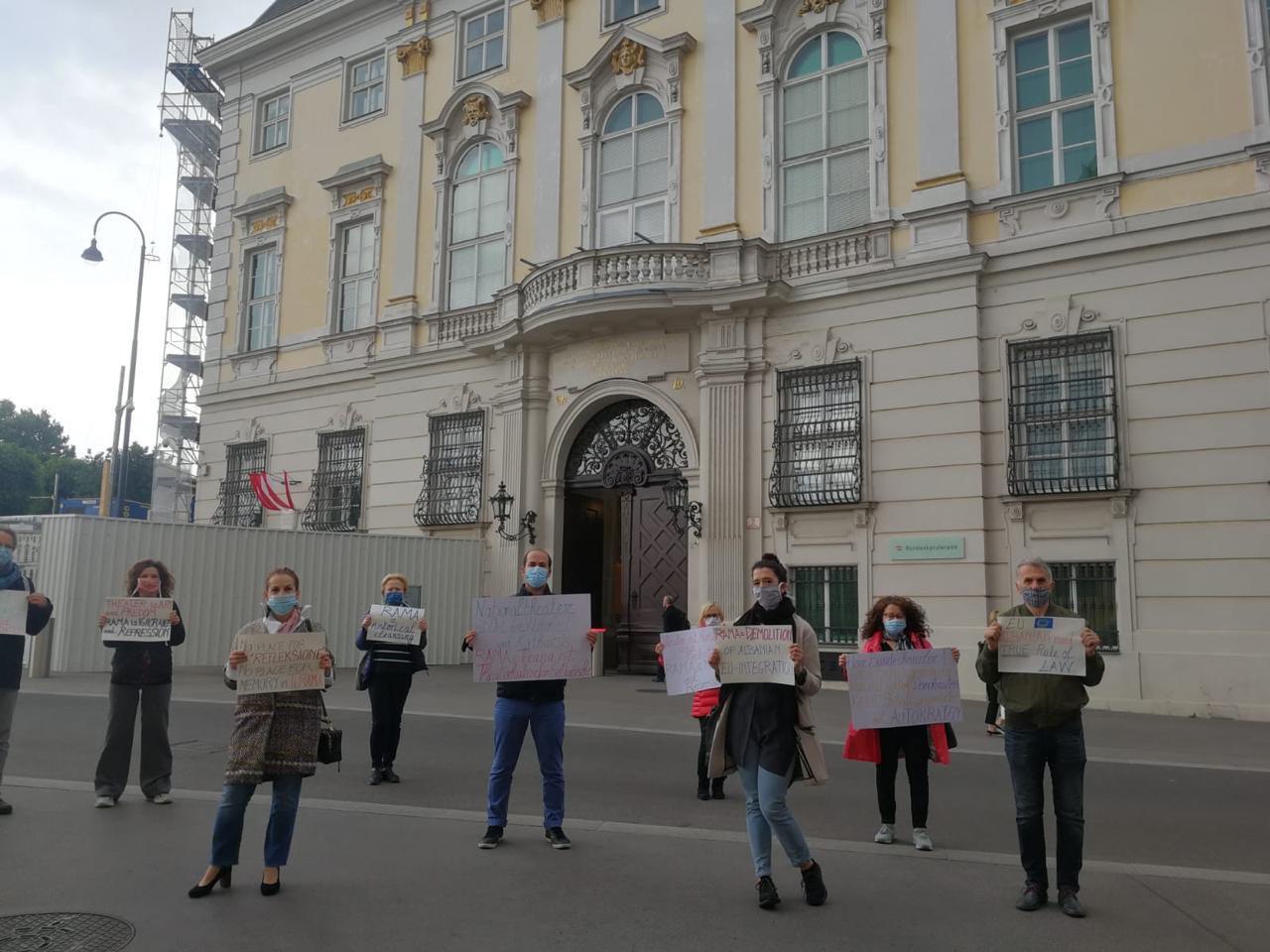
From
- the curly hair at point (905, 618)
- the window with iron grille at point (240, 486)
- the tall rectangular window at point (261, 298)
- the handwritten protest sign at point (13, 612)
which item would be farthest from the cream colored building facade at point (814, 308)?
the handwritten protest sign at point (13, 612)

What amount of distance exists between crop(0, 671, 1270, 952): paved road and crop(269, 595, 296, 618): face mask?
1490 mm

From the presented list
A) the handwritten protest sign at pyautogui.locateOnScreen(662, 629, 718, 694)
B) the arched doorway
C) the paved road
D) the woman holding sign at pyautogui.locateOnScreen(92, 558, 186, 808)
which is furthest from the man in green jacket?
the arched doorway

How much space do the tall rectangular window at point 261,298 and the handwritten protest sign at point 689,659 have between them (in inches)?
891

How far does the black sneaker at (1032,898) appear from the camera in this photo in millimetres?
5230

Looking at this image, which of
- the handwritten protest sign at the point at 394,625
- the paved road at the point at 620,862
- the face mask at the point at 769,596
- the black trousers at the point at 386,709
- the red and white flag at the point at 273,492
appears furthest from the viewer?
the red and white flag at the point at 273,492

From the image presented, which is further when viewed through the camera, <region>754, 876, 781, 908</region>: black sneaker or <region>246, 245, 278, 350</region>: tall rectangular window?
<region>246, 245, 278, 350</region>: tall rectangular window

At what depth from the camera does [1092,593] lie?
48.8 ft

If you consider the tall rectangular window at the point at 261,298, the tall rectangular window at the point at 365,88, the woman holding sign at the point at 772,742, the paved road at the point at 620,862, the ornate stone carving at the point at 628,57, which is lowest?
the paved road at the point at 620,862

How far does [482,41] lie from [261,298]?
29.8ft

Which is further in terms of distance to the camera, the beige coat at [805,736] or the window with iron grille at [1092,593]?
the window with iron grille at [1092,593]

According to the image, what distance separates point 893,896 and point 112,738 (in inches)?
224

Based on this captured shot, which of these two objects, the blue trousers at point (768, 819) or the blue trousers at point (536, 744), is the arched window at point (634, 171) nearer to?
the blue trousers at point (536, 744)

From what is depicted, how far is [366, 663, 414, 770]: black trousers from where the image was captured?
8.65m

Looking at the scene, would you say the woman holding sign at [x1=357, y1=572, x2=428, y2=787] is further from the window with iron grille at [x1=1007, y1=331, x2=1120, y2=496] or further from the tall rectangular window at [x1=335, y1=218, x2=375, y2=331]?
the tall rectangular window at [x1=335, y1=218, x2=375, y2=331]
